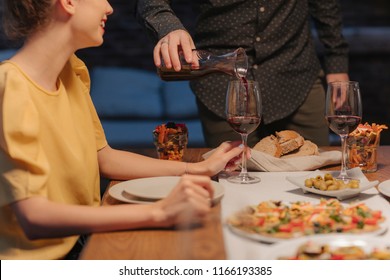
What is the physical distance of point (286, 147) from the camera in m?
1.84

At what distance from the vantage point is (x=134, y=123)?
13.7 ft

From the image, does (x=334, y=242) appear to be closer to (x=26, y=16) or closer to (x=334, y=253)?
(x=334, y=253)

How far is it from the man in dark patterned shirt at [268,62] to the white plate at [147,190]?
2.75 feet

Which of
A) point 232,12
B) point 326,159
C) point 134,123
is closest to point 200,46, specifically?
point 232,12

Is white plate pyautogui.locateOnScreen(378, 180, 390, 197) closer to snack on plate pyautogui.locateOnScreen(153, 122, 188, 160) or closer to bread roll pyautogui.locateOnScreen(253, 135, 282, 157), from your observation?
bread roll pyautogui.locateOnScreen(253, 135, 282, 157)

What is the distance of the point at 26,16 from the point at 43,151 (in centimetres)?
29

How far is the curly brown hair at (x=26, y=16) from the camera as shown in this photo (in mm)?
1393

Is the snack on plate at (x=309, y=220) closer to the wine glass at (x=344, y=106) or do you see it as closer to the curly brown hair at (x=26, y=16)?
the wine glass at (x=344, y=106)

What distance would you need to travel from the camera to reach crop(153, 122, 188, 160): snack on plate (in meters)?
1.84

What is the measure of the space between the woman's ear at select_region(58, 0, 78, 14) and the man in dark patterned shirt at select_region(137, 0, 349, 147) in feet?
2.69

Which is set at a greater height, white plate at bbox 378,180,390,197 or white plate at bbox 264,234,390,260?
white plate at bbox 264,234,390,260

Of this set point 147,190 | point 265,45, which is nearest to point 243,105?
point 147,190

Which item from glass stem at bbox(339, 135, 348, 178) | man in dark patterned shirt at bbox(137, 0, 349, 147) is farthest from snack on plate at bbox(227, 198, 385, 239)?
man in dark patterned shirt at bbox(137, 0, 349, 147)

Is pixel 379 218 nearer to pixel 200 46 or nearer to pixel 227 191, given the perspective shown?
pixel 227 191
